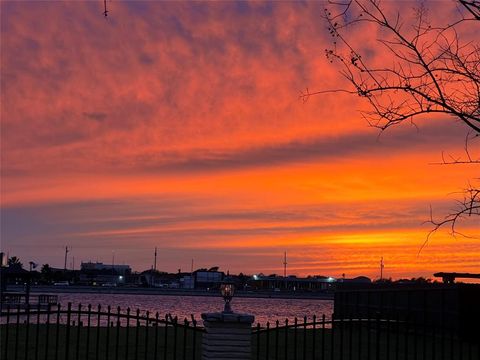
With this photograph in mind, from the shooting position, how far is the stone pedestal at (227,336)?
1385 centimetres

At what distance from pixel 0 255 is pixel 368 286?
114ft

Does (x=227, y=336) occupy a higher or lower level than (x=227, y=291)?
lower

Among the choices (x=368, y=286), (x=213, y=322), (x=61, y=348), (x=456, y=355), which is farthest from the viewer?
(x=368, y=286)

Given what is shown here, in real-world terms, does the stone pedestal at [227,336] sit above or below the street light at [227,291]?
below

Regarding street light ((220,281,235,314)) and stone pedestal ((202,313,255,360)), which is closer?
stone pedestal ((202,313,255,360))

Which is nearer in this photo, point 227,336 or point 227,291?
point 227,336

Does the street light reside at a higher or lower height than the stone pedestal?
higher

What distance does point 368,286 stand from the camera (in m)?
45.8

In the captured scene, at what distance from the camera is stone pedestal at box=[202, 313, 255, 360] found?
13.9m

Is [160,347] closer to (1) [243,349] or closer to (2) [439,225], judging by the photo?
(1) [243,349]

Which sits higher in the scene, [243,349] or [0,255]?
[0,255]

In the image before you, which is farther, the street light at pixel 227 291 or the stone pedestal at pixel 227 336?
the street light at pixel 227 291

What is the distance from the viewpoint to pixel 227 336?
45.6ft

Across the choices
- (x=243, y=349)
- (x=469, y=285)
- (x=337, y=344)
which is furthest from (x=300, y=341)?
(x=243, y=349)
